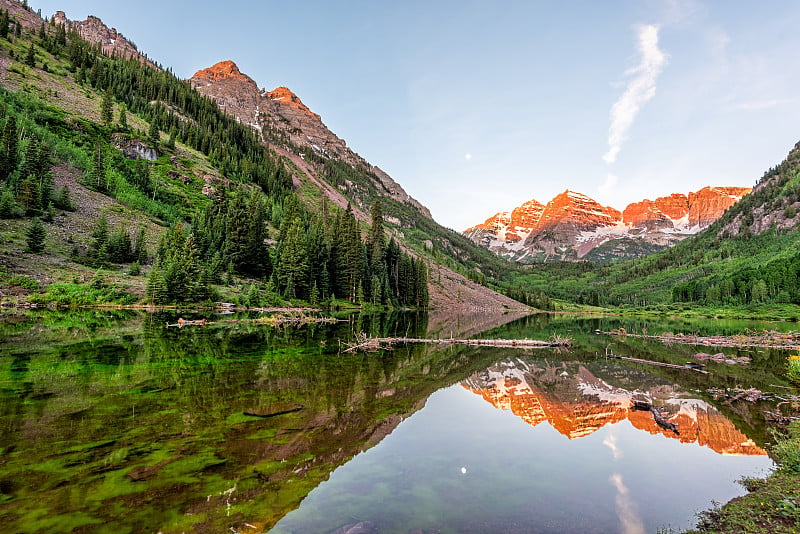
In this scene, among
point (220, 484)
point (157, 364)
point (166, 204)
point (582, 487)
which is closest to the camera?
point (220, 484)

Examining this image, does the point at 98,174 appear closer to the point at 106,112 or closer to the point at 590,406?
the point at 106,112

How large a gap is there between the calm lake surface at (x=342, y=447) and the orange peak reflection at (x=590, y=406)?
128 millimetres

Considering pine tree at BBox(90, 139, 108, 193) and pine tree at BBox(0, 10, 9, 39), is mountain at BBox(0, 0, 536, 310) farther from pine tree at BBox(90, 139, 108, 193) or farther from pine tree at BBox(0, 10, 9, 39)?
pine tree at BBox(0, 10, 9, 39)

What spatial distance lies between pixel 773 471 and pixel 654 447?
3.11 meters

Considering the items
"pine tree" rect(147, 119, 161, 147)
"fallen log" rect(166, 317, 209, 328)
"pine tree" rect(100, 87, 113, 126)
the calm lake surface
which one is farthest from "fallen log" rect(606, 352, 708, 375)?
"pine tree" rect(100, 87, 113, 126)

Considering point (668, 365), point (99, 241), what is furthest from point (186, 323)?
point (668, 365)

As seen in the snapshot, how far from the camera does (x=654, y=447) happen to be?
13.7 metres

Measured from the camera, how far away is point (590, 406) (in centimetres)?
1881

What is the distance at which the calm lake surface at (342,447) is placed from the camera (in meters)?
7.92

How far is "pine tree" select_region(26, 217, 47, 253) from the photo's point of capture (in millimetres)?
55031

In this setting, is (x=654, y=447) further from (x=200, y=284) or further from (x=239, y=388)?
(x=200, y=284)

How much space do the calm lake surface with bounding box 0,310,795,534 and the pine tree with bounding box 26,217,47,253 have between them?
41.3m

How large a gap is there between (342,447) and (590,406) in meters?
13.4

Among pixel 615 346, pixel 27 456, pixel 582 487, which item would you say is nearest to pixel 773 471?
pixel 582 487
